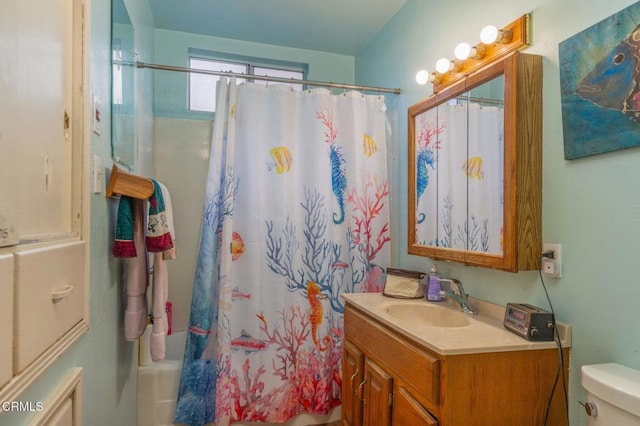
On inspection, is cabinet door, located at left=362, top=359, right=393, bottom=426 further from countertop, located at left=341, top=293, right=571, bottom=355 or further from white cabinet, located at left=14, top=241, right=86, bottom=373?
white cabinet, located at left=14, top=241, right=86, bottom=373

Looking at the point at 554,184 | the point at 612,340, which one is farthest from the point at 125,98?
the point at 612,340

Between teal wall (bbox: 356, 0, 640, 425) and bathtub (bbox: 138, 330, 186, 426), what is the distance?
5.65 feet

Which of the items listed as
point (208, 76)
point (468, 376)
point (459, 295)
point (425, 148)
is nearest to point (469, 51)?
point (425, 148)

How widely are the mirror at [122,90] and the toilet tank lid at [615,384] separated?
1762mm

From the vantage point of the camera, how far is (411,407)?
1.24 m

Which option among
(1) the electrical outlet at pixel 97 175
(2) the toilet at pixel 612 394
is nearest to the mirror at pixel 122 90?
(1) the electrical outlet at pixel 97 175

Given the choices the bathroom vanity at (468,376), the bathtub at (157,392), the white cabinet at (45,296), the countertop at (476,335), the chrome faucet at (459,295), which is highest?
the white cabinet at (45,296)

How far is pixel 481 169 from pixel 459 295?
0.57 metres

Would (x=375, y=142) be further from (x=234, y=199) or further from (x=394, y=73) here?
(x=234, y=199)

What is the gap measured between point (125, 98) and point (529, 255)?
6.04 ft

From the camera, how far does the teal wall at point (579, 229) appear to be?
1021 mm

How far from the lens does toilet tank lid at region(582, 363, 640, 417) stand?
86 centimetres

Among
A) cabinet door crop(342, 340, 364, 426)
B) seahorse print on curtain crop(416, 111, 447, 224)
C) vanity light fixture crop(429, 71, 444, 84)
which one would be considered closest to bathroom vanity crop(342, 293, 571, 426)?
cabinet door crop(342, 340, 364, 426)

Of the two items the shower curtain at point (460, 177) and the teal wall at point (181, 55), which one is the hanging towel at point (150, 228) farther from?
the teal wall at point (181, 55)
